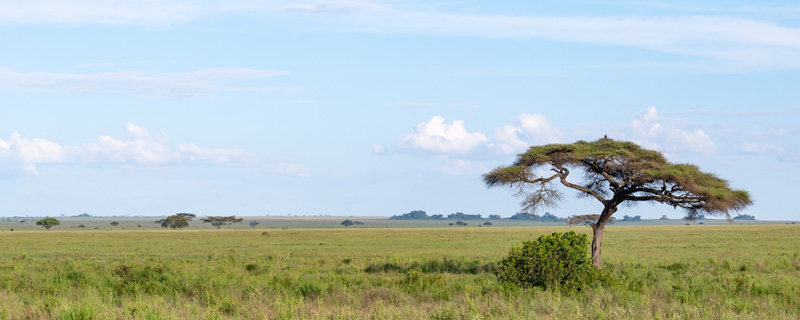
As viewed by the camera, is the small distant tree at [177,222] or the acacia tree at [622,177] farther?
the small distant tree at [177,222]

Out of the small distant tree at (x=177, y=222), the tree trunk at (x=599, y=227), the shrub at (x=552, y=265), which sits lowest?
the shrub at (x=552, y=265)

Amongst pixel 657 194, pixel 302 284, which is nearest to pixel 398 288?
pixel 302 284

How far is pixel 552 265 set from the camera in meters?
19.0

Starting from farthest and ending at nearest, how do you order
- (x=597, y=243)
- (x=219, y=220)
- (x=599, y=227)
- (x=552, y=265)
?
(x=219, y=220), (x=599, y=227), (x=597, y=243), (x=552, y=265)

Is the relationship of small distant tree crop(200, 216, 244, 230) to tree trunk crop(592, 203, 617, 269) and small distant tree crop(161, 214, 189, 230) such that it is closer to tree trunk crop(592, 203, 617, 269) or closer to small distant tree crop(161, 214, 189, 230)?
small distant tree crop(161, 214, 189, 230)

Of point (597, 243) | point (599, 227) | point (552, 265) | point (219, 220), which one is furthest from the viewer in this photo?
point (219, 220)

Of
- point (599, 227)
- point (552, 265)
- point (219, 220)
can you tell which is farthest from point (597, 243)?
point (219, 220)

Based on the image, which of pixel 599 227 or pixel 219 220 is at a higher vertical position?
pixel 219 220

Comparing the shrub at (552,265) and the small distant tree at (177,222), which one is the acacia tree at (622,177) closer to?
the shrub at (552,265)

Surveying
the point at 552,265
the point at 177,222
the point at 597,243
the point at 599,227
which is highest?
the point at 177,222

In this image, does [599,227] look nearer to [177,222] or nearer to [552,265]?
[552,265]

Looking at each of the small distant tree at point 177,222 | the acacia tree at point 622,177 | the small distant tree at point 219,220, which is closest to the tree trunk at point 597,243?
the acacia tree at point 622,177

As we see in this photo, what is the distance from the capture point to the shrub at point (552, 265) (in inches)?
742

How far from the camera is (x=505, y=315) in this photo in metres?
13.2
